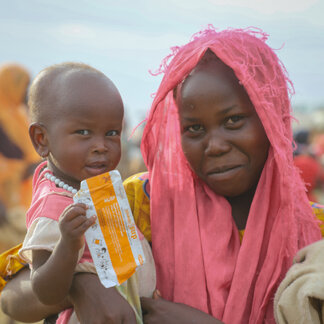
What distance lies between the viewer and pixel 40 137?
191cm

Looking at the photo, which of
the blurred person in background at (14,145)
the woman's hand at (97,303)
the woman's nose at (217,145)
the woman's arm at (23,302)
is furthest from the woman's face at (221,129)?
the blurred person in background at (14,145)

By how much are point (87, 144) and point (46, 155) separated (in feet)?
0.70

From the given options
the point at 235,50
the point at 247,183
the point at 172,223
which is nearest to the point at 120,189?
the point at 172,223

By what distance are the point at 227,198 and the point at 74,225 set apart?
0.85 metres

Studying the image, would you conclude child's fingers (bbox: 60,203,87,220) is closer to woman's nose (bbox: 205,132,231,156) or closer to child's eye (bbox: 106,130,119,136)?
child's eye (bbox: 106,130,119,136)

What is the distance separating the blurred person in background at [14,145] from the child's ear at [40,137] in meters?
4.19

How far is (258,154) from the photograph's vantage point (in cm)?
193

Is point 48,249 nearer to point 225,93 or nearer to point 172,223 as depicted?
point 172,223

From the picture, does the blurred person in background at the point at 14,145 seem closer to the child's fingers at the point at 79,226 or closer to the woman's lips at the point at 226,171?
the woman's lips at the point at 226,171

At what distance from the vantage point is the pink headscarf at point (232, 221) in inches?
72.2

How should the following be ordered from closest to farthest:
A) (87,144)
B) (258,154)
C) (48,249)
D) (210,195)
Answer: (48,249) → (87,144) → (258,154) → (210,195)

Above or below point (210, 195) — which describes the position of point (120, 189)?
above

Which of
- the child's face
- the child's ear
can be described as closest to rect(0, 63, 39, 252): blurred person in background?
the child's ear

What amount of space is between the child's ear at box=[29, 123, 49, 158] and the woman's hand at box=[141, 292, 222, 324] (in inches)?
28.6
